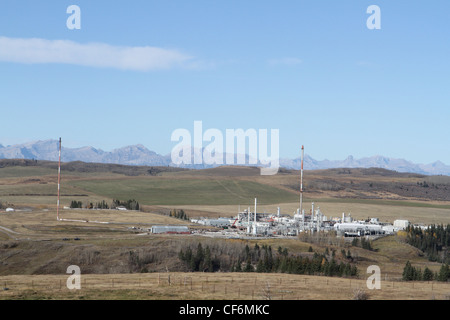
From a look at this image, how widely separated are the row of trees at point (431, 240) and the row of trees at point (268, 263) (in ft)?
87.2

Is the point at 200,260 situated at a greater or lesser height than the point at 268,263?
lesser

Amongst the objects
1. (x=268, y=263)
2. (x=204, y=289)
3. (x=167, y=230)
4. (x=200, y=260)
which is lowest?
(x=200, y=260)

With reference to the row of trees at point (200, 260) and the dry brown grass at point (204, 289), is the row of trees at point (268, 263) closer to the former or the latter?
the row of trees at point (200, 260)

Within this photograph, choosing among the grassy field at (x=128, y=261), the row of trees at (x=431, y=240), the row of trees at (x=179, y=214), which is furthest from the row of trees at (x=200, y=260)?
the row of trees at (x=179, y=214)

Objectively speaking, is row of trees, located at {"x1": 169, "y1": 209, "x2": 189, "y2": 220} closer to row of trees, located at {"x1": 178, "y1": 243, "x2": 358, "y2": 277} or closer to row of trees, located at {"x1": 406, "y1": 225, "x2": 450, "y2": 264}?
row of trees, located at {"x1": 406, "y1": 225, "x2": 450, "y2": 264}

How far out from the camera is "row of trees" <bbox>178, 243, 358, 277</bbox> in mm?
77250

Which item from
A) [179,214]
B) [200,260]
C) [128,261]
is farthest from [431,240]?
[128,261]

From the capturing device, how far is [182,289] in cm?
4909

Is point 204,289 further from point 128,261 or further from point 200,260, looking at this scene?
point 128,261

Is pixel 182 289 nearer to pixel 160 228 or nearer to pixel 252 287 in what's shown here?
pixel 252 287

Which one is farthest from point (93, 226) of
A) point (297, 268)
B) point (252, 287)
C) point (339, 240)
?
point (252, 287)

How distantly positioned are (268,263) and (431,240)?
6456cm

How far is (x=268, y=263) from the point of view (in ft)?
277

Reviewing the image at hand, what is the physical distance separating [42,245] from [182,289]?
193ft
